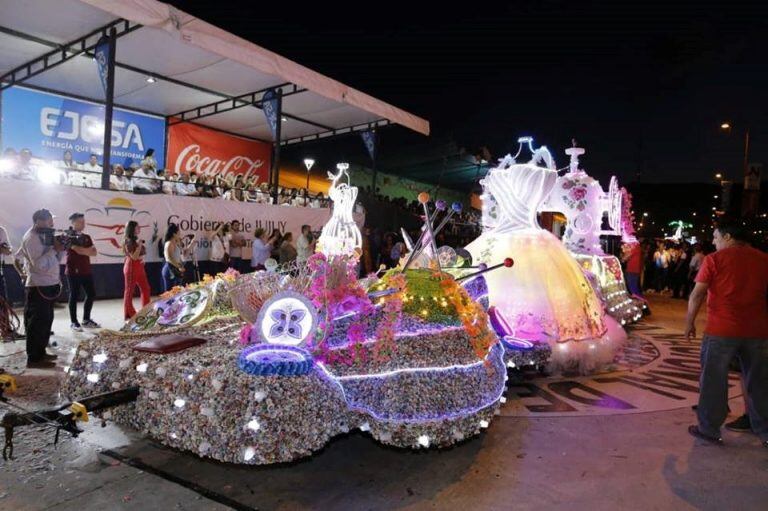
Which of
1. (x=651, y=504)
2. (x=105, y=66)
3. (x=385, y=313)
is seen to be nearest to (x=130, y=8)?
(x=105, y=66)

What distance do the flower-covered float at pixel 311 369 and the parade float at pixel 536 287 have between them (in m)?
1.69

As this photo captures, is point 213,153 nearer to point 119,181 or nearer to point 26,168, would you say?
point 119,181

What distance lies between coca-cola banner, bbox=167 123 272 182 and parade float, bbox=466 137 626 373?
499 inches

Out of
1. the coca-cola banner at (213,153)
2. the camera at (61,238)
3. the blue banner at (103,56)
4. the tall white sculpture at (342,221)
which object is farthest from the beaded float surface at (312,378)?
the coca-cola banner at (213,153)

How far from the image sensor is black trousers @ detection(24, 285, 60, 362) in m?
5.80

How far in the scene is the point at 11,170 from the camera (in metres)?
10.1

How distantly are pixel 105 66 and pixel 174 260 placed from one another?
17.2 feet

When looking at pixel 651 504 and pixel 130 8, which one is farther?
pixel 130 8

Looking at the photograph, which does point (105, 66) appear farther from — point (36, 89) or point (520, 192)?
point (520, 192)

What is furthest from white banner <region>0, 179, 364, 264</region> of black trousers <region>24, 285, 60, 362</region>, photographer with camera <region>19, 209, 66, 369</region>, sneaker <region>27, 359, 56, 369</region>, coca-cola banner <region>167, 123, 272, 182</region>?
A: coca-cola banner <region>167, 123, 272, 182</region>

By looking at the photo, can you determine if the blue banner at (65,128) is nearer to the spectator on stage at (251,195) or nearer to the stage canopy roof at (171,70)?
the stage canopy roof at (171,70)

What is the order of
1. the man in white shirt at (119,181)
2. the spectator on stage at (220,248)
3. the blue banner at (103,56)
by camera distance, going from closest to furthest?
1. the blue banner at (103,56)
2. the spectator on stage at (220,248)
3. the man in white shirt at (119,181)

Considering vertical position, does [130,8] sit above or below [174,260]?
above

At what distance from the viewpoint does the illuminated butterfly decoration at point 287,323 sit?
319 cm
